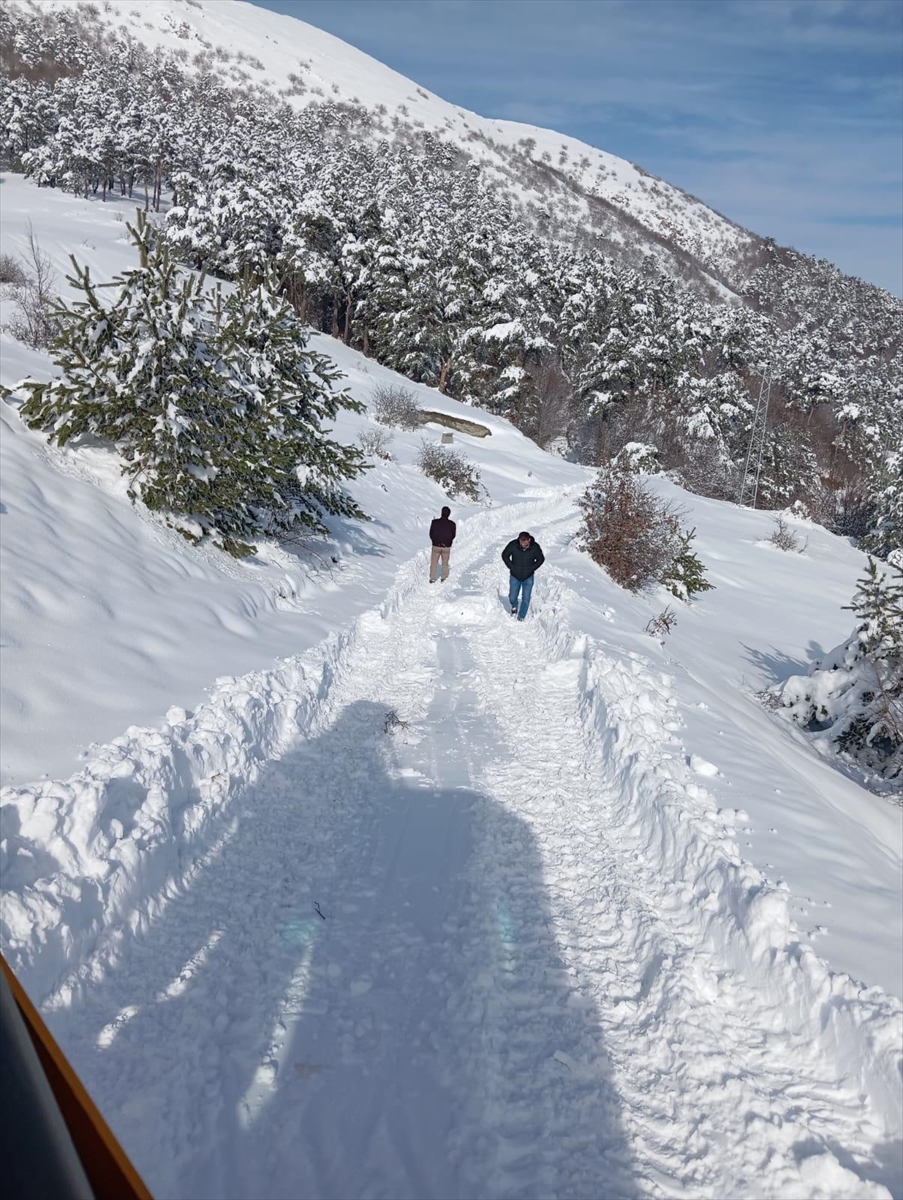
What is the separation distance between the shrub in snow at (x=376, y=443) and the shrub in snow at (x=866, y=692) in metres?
17.0

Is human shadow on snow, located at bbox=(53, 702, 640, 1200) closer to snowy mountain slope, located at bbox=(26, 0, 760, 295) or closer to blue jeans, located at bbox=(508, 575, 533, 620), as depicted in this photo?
blue jeans, located at bbox=(508, 575, 533, 620)

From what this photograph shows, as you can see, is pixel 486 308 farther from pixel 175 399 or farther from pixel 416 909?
pixel 416 909

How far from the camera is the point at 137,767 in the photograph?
16.1 ft

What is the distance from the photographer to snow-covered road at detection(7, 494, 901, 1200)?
2.88m

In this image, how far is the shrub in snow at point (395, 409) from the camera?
105ft

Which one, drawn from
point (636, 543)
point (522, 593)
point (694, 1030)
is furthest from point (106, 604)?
point (636, 543)

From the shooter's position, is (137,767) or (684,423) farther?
(684,423)

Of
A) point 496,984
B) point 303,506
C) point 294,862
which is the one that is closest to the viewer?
point 496,984

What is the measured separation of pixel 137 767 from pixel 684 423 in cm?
5271

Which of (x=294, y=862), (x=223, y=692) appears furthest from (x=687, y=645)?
(x=294, y=862)

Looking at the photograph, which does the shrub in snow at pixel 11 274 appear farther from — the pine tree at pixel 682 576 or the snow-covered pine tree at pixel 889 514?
the snow-covered pine tree at pixel 889 514

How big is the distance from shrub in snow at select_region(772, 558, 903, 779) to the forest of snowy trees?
24.2 meters

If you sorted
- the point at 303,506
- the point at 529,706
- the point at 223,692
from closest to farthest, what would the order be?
the point at 223,692 < the point at 529,706 < the point at 303,506

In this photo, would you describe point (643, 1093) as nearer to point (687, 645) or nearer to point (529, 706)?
point (529, 706)
